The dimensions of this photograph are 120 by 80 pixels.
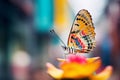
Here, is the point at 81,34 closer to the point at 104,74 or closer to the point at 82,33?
the point at 82,33

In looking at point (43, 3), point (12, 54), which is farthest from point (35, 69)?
point (43, 3)

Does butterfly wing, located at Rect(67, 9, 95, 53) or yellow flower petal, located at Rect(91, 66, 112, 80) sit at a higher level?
butterfly wing, located at Rect(67, 9, 95, 53)

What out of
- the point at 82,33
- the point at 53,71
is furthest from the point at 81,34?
the point at 53,71

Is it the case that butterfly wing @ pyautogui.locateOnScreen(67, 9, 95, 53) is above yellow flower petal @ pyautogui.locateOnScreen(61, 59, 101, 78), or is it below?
above

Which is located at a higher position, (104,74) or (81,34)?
(81,34)
